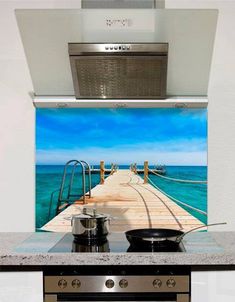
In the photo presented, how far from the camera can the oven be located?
2.01 meters

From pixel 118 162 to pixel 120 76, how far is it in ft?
1.92

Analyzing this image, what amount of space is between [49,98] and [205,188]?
1.03m

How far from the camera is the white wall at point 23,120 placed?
2.70 m

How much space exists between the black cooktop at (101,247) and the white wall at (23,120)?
1.59ft

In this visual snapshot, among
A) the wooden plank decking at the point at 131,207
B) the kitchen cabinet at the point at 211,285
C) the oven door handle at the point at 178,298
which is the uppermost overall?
the wooden plank decking at the point at 131,207

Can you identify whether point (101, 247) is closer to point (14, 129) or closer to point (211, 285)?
point (211, 285)

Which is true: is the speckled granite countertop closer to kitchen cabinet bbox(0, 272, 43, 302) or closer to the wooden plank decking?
kitchen cabinet bbox(0, 272, 43, 302)

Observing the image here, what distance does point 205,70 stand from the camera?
8.00ft

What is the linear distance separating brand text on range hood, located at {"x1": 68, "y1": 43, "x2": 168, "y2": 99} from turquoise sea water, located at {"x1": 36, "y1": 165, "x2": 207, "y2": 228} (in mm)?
493

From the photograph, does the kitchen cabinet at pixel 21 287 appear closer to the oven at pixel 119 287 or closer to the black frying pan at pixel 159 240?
the oven at pixel 119 287

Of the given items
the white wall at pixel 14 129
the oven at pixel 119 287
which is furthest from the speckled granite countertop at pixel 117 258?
the white wall at pixel 14 129

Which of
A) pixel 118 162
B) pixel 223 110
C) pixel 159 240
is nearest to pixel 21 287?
pixel 159 240

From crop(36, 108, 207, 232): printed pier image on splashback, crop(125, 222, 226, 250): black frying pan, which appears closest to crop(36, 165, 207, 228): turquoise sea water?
crop(36, 108, 207, 232): printed pier image on splashback

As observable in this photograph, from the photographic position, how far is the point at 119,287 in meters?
2.01
